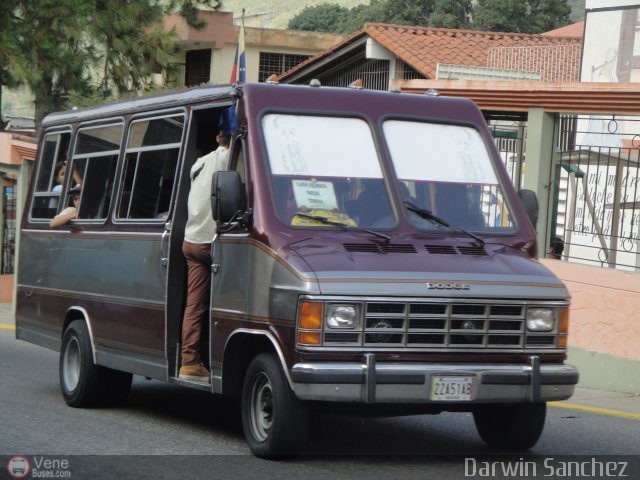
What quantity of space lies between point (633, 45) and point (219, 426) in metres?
20.5

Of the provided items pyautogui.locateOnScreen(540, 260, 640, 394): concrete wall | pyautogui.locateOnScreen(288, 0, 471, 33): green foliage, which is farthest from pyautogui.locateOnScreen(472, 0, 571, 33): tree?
pyautogui.locateOnScreen(540, 260, 640, 394): concrete wall

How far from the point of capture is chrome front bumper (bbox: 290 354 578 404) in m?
7.67

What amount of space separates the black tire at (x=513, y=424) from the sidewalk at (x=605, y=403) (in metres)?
3.09

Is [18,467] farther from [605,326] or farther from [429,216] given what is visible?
[605,326]

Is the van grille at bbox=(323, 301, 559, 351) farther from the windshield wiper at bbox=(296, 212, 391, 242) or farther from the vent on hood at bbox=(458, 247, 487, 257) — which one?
the windshield wiper at bbox=(296, 212, 391, 242)

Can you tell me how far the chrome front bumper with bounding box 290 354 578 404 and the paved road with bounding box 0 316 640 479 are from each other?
0.49 m

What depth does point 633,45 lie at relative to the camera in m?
28.3

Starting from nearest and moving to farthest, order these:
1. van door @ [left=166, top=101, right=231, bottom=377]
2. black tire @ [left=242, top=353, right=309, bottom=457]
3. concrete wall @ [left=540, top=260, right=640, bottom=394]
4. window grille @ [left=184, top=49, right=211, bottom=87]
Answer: black tire @ [left=242, top=353, right=309, bottom=457] < van door @ [left=166, top=101, right=231, bottom=377] < concrete wall @ [left=540, top=260, right=640, bottom=394] < window grille @ [left=184, top=49, right=211, bottom=87]

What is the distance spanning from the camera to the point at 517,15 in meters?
64.1

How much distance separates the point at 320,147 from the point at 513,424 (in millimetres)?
2296

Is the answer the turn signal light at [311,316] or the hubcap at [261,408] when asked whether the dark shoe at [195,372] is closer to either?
the hubcap at [261,408]

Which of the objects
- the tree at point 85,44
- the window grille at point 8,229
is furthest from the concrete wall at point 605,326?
the tree at point 85,44

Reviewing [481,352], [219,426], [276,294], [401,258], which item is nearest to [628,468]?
[481,352]

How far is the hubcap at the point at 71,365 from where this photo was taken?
11.4 meters
